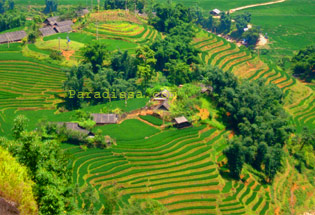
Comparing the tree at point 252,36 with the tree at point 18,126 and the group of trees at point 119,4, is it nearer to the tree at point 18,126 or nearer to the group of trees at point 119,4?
→ the group of trees at point 119,4

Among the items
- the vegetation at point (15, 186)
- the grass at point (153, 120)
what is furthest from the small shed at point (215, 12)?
the vegetation at point (15, 186)

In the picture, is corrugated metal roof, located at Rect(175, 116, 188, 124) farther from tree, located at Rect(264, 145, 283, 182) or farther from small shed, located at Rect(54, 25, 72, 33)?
small shed, located at Rect(54, 25, 72, 33)

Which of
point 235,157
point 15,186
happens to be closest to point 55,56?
point 235,157

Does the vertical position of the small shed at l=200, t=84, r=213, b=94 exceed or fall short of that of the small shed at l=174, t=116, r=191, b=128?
it exceeds it

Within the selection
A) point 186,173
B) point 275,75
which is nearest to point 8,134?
point 186,173

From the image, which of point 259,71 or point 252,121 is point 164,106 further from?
point 259,71

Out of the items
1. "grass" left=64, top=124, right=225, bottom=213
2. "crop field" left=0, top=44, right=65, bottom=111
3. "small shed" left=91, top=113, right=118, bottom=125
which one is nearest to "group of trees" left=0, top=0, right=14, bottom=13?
"crop field" left=0, top=44, right=65, bottom=111

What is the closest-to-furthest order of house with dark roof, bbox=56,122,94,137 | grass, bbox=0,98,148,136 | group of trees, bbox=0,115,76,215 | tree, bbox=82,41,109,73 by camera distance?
group of trees, bbox=0,115,76,215 < house with dark roof, bbox=56,122,94,137 < grass, bbox=0,98,148,136 < tree, bbox=82,41,109,73
